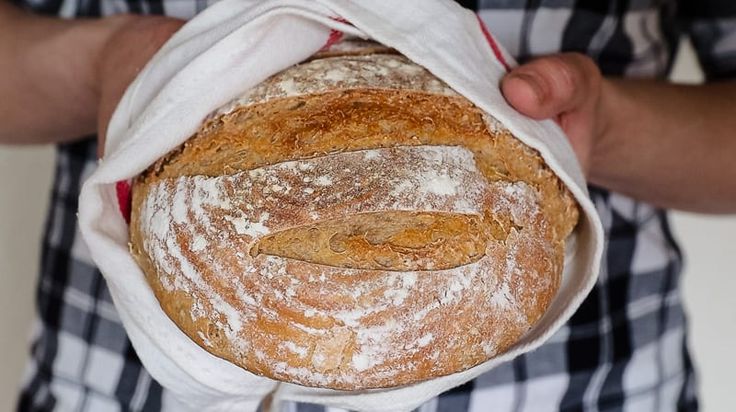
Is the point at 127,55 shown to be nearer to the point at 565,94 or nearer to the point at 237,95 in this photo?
the point at 237,95

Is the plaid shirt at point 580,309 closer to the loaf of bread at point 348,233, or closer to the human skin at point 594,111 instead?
the human skin at point 594,111

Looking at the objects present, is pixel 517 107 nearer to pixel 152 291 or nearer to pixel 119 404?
pixel 152 291

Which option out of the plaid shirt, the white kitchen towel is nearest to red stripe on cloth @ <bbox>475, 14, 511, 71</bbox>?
the white kitchen towel

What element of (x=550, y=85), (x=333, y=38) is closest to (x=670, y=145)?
(x=550, y=85)

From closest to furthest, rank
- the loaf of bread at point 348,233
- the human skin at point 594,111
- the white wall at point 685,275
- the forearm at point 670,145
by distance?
the loaf of bread at point 348,233 < the human skin at point 594,111 < the forearm at point 670,145 < the white wall at point 685,275

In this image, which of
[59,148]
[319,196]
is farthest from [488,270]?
[59,148]

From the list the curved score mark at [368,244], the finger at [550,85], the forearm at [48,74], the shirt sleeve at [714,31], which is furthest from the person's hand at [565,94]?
the forearm at [48,74]
